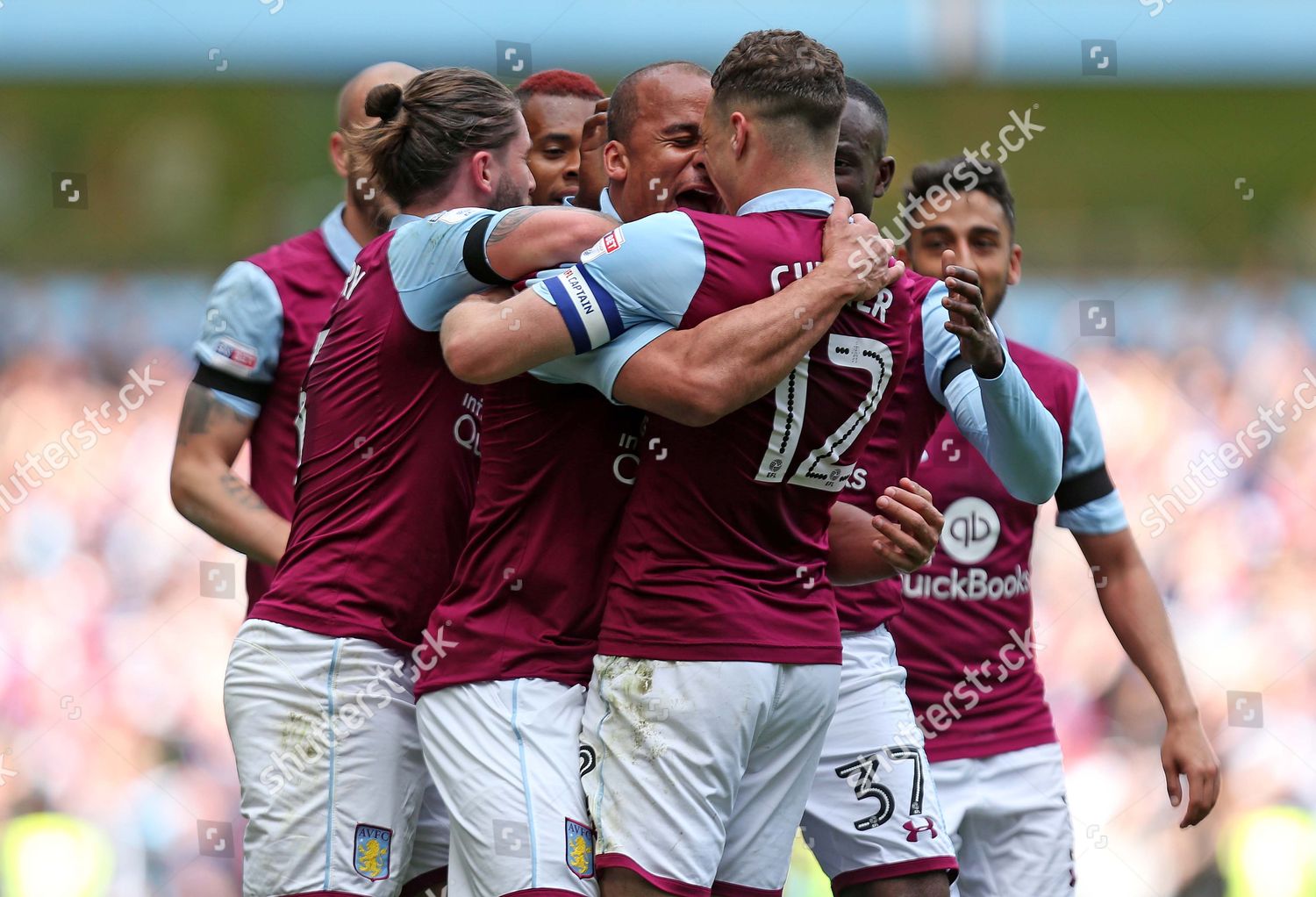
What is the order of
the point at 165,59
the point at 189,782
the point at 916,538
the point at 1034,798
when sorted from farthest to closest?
the point at 165,59, the point at 189,782, the point at 1034,798, the point at 916,538

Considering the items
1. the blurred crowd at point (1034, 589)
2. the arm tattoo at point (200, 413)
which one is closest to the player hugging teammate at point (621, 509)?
the arm tattoo at point (200, 413)

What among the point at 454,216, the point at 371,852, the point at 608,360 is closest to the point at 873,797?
the point at 371,852

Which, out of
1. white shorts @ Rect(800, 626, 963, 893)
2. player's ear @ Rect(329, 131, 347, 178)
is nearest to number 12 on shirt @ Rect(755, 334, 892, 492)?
white shorts @ Rect(800, 626, 963, 893)

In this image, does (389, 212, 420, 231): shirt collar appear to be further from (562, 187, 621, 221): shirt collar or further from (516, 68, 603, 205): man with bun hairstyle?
(516, 68, 603, 205): man with bun hairstyle

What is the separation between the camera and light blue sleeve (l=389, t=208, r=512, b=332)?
2.97 metres

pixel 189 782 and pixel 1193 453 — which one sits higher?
pixel 1193 453

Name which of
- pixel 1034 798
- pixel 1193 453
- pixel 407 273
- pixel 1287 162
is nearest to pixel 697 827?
pixel 407 273

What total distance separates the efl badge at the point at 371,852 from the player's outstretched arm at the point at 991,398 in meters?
1.56

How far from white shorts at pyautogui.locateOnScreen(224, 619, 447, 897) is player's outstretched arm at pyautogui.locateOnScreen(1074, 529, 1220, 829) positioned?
205cm

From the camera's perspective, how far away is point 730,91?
2.88 meters

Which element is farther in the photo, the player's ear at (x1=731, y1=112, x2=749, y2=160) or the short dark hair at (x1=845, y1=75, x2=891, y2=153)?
the short dark hair at (x1=845, y1=75, x2=891, y2=153)

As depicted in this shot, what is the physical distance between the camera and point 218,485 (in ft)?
13.4

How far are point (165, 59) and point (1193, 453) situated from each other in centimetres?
695

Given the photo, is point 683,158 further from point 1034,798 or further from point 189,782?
point 189,782
